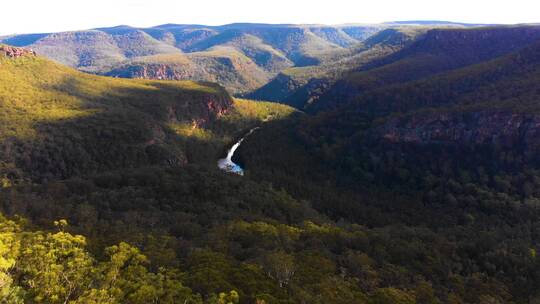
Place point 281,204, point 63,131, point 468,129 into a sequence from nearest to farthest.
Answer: point 281,204
point 468,129
point 63,131

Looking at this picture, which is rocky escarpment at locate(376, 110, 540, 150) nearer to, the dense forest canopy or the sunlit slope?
the dense forest canopy

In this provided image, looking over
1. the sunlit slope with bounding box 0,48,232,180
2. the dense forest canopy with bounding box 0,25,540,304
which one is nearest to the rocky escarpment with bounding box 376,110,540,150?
the dense forest canopy with bounding box 0,25,540,304

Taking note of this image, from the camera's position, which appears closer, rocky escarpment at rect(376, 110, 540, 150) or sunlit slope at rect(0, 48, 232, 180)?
rocky escarpment at rect(376, 110, 540, 150)

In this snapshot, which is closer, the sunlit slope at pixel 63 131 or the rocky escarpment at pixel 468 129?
the rocky escarpment at pixel 468 129

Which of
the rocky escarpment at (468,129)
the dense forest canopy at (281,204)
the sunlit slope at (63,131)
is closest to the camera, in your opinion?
the dense forest canopy at (281,204)

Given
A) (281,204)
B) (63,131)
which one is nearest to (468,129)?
(281,204)

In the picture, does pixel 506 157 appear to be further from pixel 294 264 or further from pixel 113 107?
pixel 113 107

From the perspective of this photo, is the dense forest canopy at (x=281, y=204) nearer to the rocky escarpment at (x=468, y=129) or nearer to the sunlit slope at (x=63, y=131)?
the rocky escarpment at (x=468, y=129)

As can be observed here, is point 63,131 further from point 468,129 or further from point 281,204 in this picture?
point 468,129

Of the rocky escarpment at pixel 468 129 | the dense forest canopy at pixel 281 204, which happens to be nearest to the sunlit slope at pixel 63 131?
the dense forest canopy at pixel 281 204
